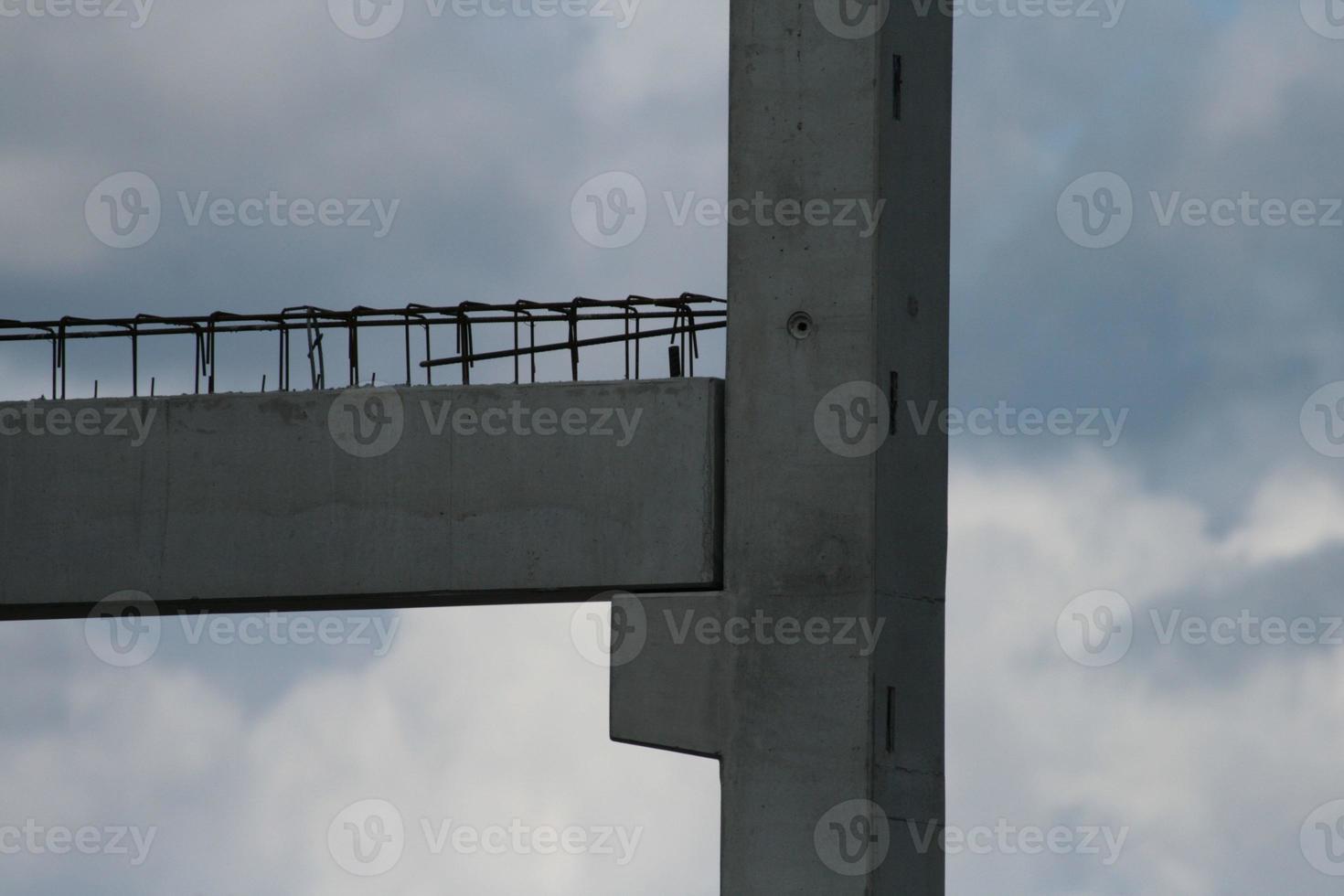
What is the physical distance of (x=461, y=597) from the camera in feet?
51.7

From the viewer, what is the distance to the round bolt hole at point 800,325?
14711mm

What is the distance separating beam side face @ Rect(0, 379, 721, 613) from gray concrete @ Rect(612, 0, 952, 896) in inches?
19.1

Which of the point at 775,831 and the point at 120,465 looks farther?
the point at 120,465

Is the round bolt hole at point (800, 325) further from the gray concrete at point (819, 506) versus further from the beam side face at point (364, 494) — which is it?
the beam side face at point (364, 494)

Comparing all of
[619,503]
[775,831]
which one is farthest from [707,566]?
[775,831]

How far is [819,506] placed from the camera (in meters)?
14.5

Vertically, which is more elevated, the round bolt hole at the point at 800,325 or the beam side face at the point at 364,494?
the round bolt hole at the point at 800,325

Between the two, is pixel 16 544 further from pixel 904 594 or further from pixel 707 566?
pixel 904 594

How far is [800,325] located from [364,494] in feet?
10.5

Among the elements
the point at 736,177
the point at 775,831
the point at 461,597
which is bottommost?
the point at 775,831

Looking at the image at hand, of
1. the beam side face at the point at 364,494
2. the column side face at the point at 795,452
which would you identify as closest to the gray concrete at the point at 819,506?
the column side face at the point at 795,452

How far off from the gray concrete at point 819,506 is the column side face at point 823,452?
0.01 metres

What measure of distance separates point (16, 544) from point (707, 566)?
4947 mm

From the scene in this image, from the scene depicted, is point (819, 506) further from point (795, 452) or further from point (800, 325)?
point (800, 325)
